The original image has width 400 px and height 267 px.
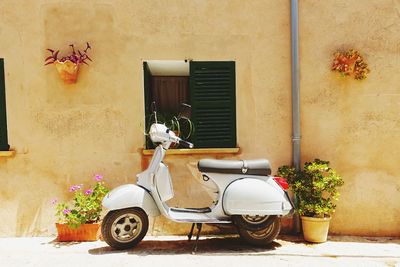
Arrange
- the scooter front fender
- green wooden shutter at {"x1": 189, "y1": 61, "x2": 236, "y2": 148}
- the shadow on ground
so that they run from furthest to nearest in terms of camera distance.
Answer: green wooden shutter at {"x1": 189, "y1": 61, "x2": 236, "y2": 148}, the shadow on ground, the scooter front fender

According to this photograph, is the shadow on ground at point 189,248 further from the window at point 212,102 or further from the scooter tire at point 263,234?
the window at point 212,102

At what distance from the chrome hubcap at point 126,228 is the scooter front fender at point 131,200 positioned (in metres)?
0.16

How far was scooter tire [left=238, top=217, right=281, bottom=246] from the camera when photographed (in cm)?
470

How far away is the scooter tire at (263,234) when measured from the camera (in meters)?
4.70

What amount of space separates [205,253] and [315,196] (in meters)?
1.66

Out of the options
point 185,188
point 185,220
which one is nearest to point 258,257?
point 185,220

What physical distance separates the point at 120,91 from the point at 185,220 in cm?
205

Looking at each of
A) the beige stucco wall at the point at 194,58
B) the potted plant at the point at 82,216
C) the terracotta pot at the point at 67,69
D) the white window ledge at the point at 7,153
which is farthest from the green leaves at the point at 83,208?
the terracotta pot at the point at 67,69

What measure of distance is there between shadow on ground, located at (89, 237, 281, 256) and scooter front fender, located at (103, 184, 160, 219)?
48cm

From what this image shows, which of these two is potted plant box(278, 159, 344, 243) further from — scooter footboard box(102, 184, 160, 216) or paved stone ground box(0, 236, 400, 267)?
scooter footboard box(102, 184, 160, 216)

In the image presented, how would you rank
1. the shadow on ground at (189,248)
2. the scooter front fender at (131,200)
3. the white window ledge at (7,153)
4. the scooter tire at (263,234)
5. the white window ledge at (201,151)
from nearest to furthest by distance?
1. the scooter front fender at (131,200)
2. the shadow on ground at (189,248)
3. the scooter tire at (263,234)
4. the white window ledge at (7,153)
5. the white window ledge at (201,151)

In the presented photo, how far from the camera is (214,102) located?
18.1 ft

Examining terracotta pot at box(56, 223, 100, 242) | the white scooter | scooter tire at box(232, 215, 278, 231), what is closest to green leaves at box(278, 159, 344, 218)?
→ the white scooter

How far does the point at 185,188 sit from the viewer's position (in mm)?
5438
